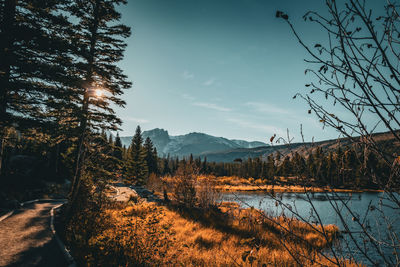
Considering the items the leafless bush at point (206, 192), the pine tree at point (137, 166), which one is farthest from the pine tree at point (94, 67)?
the pine tree at point (137, 166)

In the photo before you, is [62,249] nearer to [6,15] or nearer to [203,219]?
[203,219]

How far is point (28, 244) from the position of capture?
22.3 feet

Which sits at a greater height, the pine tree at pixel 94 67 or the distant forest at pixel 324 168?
the pine tree at pixel 94 67

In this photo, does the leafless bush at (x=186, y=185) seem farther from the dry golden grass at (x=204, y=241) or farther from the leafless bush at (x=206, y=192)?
the dry golden grass at (x=204, y=241)

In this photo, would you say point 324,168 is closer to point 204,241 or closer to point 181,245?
point 181,245

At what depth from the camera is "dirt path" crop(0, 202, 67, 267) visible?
5625mm

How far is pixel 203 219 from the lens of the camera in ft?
35.1

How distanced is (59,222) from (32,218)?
2.41 meters

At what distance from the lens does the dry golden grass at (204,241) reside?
3.85 meters

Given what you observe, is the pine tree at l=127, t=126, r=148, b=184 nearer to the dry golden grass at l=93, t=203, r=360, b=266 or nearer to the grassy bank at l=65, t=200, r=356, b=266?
the dry golden grass at l=93, t=203, r=360, b=266

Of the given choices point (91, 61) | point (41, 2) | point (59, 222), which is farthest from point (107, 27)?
point (59, 222)

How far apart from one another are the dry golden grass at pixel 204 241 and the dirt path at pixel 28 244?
143 centimetres

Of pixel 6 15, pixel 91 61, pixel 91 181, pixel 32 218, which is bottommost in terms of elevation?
pixel 32 218

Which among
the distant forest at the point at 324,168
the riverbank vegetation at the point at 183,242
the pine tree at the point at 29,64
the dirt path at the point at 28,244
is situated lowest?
the dirt path at the point at 28,244
